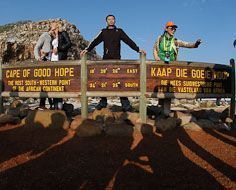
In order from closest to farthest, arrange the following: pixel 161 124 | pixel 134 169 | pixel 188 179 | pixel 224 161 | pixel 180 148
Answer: pixel 188 179, pixel 134 169, pixel 224 161, pixel 180 148, pixel 161 124

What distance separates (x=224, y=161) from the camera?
654cm

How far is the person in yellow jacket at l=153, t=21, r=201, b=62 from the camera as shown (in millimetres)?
10438

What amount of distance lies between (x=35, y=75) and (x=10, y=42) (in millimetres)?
29196

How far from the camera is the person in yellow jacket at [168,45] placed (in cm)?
1044

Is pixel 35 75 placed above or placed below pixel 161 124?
above

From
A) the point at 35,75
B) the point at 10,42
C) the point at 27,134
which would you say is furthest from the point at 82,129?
the point at 10,42

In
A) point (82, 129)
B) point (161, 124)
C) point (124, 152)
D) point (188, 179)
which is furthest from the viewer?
point (161, 124)

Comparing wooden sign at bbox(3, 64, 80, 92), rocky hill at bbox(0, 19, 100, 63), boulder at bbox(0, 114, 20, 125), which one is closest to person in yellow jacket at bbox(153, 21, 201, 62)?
wooden sign at bbox(3, 64, 80, 92)

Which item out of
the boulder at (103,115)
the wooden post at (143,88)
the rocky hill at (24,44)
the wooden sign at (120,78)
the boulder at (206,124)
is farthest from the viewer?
the rocky hill at (24,44)

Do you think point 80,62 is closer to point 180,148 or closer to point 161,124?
point 161,124

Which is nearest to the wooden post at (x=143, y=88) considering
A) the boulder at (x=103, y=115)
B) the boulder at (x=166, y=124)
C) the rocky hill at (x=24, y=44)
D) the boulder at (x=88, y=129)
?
the boulder at (x=166, y=124)

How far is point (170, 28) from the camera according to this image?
34.0 feet

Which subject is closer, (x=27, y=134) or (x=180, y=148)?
(x=180, y=148)

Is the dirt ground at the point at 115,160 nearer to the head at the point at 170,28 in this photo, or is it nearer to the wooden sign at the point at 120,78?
the wooden sign at the point at 120,78
